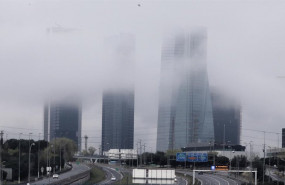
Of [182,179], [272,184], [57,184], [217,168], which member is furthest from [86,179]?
[217,168]

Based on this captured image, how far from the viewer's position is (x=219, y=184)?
16938 cm

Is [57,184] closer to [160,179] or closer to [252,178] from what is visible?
[252,178]

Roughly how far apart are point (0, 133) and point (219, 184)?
59283 millimetres

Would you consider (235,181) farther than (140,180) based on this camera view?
Yes

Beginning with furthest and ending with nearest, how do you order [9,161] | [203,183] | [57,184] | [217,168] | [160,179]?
[9,161] → [203,183] → [57,184] → [217,168] → [160,179]

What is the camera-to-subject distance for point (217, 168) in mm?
102688

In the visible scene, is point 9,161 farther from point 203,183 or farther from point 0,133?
point 203,183

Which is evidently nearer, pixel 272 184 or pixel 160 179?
pixel 160 179

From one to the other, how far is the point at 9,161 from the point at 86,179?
24.1m

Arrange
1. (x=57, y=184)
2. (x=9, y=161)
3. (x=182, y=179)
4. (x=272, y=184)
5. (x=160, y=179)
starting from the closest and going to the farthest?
(x=160, y=179)
(x=272, y=184)
(x=57, y=184)
(x=182, y=179)
(x=9, y=161)

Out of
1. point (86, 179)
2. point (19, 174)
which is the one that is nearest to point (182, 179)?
point (86, 179)

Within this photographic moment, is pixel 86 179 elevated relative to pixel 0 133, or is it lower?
lower

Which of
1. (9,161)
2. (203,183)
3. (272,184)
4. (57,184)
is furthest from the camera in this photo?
(9,161)

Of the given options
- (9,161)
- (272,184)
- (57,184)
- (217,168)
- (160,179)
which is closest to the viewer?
(160,179)
